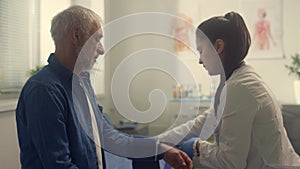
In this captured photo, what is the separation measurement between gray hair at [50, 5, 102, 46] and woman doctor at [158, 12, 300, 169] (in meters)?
0.37

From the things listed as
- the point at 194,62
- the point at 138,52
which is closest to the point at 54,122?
the point at 138,52

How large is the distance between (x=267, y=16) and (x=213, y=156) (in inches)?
99.4

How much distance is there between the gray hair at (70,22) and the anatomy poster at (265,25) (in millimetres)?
2593

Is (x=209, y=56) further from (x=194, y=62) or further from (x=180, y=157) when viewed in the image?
(x=194, y=62)

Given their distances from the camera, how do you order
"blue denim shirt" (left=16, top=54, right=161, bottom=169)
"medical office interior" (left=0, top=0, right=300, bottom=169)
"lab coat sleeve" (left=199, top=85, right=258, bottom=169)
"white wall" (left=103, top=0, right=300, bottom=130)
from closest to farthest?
"blue denim shirt" (left=16, top=54, right=161, bottom=169) < "lab coat sleeve" (left=199, top=85, right=258, bottom=169) < "medical office interior" (left=0, top=0, right=300, bottom=169) < "white wall" (left=103, top=0, right=300, bottom=130)

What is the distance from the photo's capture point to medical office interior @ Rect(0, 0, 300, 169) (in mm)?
2209

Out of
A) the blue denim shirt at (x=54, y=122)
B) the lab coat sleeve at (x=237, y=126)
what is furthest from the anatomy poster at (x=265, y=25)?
the blue denim shirt at (x=54, y=122)

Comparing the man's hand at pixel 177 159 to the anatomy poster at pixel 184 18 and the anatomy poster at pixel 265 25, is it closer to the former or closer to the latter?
the anatomy poster at pixel 184 18

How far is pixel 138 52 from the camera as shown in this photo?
2061mm

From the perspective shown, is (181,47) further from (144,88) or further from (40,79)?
(40,79)

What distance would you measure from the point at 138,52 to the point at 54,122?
1201 mm

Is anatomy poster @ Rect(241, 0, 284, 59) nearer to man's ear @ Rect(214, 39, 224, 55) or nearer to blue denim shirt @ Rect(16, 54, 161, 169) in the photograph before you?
man's ear @ Rect(214, 39, 224, 55)

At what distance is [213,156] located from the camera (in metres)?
1.11

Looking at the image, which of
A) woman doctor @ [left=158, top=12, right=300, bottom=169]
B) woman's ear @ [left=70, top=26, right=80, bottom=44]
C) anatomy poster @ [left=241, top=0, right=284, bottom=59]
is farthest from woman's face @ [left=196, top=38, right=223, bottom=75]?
anatomy poster @ [left=241, top=0, right=284, bottom=59]
